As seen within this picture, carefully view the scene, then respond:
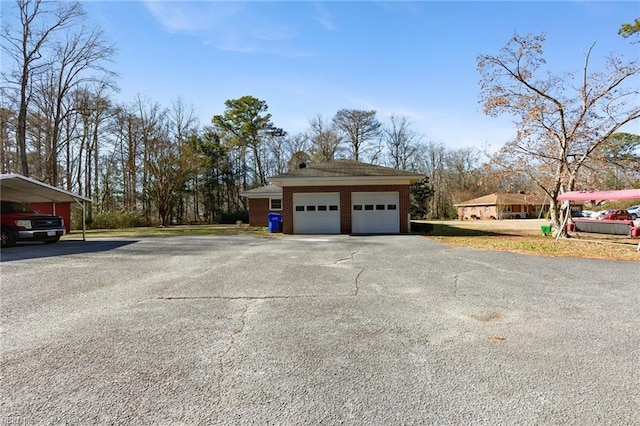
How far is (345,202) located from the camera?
1773 centimetres

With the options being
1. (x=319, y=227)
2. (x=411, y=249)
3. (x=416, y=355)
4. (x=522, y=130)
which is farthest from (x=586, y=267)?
(x=319, y=227)

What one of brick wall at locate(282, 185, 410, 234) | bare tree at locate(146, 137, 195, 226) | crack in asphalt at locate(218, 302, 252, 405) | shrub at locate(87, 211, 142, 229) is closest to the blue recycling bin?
brick wall at locate(282, 185, 410, 234)

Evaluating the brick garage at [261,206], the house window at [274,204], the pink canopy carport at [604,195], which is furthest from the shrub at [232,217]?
the pink canopy carport at [604,195]

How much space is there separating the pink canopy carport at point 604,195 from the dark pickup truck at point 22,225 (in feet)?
65.1

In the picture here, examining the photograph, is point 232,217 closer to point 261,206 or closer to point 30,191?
point 261,206

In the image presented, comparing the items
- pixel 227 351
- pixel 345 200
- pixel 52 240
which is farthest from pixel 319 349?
pixel 345 200

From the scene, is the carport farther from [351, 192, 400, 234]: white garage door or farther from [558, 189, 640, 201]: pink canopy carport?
[558, 189, 640, 201]: pink canopy carport

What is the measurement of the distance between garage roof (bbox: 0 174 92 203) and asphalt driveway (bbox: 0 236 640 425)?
7693 millimetres

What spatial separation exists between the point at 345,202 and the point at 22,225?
12937 millimetres

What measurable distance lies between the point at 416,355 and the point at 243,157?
38.1 metres

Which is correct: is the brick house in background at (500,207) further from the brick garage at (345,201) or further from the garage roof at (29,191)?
the garage roof at (29,191)

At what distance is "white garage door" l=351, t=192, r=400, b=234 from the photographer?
1764cm

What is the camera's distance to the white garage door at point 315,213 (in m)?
17.9

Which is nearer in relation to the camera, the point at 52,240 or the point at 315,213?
the point at 52,240
